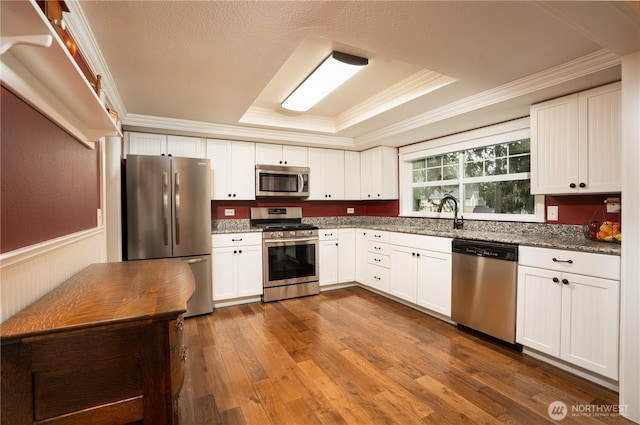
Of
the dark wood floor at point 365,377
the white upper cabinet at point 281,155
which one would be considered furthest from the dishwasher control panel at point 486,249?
the white upper cabinet at point 281,155

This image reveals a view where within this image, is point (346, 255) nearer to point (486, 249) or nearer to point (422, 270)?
point (422, 270)

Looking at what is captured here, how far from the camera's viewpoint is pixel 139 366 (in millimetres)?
963

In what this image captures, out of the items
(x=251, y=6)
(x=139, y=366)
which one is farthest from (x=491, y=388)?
(x=251, y=6)

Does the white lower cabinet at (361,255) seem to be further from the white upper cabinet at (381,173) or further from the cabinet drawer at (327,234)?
the white upper cabinet at (381,173)

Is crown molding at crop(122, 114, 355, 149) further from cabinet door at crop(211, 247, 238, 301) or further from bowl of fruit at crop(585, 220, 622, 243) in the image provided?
bowl of fruit at crop(585, 220, 622, 243)

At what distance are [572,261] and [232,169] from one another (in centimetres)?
367

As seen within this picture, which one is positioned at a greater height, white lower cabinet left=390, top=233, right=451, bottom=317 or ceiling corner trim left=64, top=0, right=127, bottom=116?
ceiling corner trim left=64, top=0, right=127, bottom=116

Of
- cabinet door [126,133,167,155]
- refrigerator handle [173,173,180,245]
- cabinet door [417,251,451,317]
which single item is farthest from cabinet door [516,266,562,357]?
cabinet door [126,133,167,155]

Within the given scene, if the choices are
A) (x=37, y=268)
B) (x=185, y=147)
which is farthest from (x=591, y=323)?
(x=185, y=147)

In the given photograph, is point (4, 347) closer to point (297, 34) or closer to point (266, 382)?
point (266, 382)

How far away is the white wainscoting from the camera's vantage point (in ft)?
3.11

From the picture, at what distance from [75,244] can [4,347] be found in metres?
0.96

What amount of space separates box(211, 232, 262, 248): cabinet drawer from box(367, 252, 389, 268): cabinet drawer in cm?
159

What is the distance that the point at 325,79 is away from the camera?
2.63m
